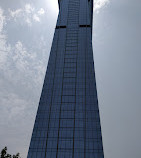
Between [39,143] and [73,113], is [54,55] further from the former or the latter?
[39,143]

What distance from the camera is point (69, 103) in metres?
83.4

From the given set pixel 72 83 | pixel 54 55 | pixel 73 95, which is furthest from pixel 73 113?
pixel 54 55

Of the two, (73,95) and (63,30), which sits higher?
(63,30)

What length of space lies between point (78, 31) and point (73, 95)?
139 feet

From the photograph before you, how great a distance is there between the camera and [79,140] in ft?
236

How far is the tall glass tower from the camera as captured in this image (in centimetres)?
7106

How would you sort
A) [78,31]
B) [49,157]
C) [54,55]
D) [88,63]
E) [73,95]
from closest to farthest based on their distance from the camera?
[49,157] < [73,95] < [88,63] < [54,55] < [78,31]

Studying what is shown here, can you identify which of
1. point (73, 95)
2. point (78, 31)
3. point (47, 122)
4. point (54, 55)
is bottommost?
point (47, 122)

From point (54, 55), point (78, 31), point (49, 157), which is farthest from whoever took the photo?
point (78, 31)

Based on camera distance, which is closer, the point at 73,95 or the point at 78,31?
the point at 73,95

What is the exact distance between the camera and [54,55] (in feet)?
329

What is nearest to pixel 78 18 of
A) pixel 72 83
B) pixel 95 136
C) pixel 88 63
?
pixel 88 63

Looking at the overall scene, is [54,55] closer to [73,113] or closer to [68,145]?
[73,113]

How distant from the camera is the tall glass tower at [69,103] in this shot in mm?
71062
